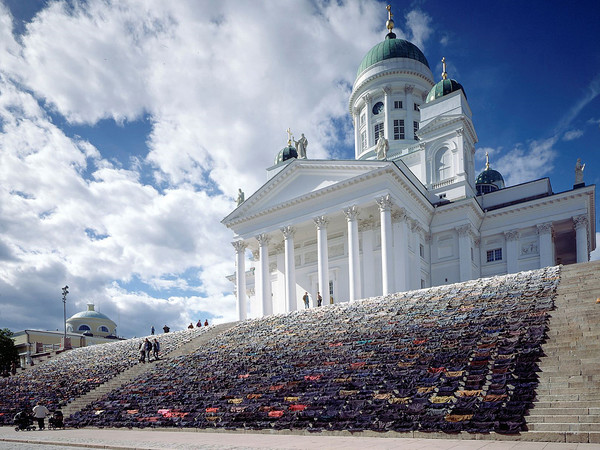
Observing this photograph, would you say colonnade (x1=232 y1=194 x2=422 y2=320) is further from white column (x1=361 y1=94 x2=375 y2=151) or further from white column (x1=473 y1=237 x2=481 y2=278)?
white column (x1=361 y1=94 x2=375 y2=151)

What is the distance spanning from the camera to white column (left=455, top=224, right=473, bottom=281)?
39.4 meters

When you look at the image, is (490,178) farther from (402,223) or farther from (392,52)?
(402,223)

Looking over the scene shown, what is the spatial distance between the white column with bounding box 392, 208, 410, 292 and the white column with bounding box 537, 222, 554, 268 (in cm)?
1209

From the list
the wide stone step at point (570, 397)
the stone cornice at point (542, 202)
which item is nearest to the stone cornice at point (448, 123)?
the stone cornice at point (542, 202)

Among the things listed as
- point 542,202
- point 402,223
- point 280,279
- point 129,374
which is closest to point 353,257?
point 402,223

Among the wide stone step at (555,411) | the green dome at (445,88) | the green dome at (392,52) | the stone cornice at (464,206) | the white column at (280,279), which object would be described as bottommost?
the wide stone step at (555,411)

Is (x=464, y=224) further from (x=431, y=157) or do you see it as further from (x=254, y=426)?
(x=254, y=426)

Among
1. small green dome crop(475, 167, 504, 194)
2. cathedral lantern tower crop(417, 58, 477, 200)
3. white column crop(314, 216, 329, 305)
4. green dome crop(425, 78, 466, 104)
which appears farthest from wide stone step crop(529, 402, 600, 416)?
small green dome crop(475, 167, 504, 194)

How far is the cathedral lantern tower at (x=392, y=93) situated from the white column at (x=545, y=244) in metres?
18.0

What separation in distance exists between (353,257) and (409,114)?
25912 mm

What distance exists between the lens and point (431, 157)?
151 feet

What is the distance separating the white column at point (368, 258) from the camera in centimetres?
3812

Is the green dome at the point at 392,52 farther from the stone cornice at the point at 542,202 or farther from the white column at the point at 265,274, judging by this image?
the white column at the point at 265,274

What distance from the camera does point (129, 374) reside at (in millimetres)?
26156
